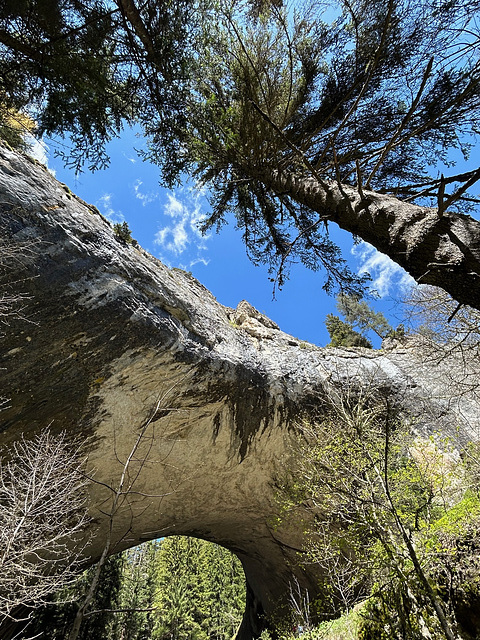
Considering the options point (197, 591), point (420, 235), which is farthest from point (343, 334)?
point (420, 235)

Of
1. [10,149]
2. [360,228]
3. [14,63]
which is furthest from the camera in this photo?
[14,63]

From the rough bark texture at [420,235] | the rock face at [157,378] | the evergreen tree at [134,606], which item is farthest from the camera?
the evergreen tree at [134,606]

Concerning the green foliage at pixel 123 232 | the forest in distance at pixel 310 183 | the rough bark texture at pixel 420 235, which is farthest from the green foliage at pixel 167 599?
the rough bark texture at pixel 420 235

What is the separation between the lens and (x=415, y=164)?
20.6ft

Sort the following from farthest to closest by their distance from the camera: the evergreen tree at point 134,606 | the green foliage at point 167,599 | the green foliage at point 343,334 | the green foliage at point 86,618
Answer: the green foliage at point 343,334 → the evergreen tree at point 134,606 → the green foliage at point 167,599 → the green foliage at point 86,618

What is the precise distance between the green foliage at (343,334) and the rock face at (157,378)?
7.94 meters

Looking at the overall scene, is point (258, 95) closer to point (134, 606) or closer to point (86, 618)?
point (86, 618)

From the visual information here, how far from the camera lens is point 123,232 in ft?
18.5

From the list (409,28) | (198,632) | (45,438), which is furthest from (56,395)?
(198,632)

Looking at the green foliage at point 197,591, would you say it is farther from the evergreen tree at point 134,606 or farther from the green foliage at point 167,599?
the evergreen tree at point 134,606

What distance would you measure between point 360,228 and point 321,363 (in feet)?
17.9

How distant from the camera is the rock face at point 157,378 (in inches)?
184

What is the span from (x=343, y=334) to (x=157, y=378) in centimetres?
1540

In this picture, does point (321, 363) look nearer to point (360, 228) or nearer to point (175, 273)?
point (175, 273)
